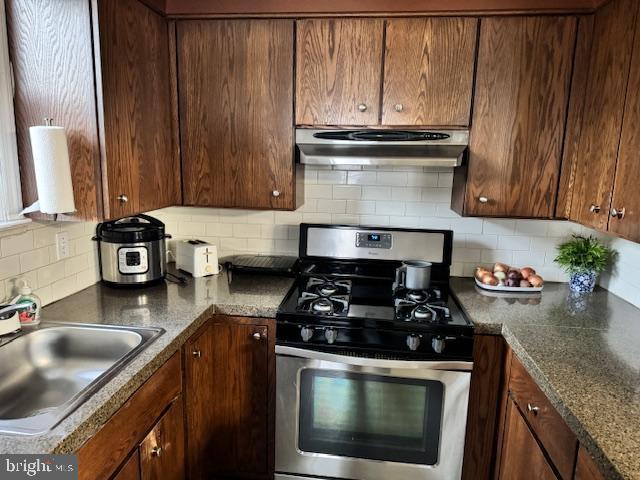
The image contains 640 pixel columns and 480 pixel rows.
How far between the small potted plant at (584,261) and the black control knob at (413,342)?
91 centimetres

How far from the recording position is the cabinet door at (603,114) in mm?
1554

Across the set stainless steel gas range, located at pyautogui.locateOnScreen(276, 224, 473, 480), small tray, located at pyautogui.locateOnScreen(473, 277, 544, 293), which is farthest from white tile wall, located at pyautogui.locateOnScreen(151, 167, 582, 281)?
stainless steel gas range, located at pyautogui.locateOnScreen(276, 224, 473, 480)

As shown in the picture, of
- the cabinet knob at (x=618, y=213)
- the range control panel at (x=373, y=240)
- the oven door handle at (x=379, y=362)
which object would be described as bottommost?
the oven door handle at (x=379, y=362)

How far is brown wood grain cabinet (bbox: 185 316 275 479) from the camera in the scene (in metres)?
1.78

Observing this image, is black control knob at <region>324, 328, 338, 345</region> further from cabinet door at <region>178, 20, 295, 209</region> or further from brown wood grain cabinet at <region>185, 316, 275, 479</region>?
cabinet door at <region>178, 20, 295, 209</region>

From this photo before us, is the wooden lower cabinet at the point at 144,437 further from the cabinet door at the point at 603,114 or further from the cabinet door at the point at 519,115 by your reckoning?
the cabinet door at the point at 603,114

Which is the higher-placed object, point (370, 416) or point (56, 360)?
point (56, 360)

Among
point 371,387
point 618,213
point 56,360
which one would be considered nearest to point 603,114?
point 618,213

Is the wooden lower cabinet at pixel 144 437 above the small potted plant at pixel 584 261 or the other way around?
the other way around

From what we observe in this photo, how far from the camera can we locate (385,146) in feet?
6.36

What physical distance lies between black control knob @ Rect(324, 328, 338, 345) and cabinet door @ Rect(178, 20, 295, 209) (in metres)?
0.64

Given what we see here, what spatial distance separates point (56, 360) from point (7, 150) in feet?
2.47

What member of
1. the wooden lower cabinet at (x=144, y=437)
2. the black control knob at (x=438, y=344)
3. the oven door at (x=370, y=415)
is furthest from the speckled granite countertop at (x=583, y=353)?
the wooden lower cabinet at (x=144, y=437)

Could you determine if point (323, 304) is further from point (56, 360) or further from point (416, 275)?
point (56, 360)
